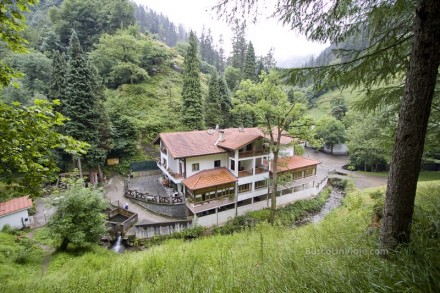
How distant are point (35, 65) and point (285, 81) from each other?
117ft

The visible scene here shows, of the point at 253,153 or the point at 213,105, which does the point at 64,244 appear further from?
the point at 213,105

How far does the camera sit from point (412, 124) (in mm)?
2725

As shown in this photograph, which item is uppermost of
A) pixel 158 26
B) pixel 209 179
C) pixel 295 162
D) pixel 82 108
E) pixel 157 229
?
pixel 158 26

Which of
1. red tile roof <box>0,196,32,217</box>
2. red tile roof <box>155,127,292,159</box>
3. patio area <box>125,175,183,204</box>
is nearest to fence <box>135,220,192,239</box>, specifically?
patio area <box>125,175,183,204</box>

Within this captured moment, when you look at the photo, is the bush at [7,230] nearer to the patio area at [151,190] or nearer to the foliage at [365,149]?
the patio area at [151,190]

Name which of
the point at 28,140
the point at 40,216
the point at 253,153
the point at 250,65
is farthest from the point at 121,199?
the point at 250,65

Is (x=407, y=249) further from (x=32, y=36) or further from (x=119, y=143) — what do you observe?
(x=32, y=36)

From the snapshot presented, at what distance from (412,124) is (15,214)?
21.5m

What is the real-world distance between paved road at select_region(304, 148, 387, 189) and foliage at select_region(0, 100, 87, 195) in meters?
28.4

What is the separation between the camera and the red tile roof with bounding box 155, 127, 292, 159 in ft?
58.9

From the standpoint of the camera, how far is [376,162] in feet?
102

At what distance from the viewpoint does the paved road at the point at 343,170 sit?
25.5 m

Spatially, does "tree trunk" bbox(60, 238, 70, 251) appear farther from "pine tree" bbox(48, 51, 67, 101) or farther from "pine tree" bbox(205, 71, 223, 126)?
"pine tree" bbox(205, 71, 223, 126)

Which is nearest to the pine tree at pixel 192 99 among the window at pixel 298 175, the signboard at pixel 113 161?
the signboard at pixel 113 161
